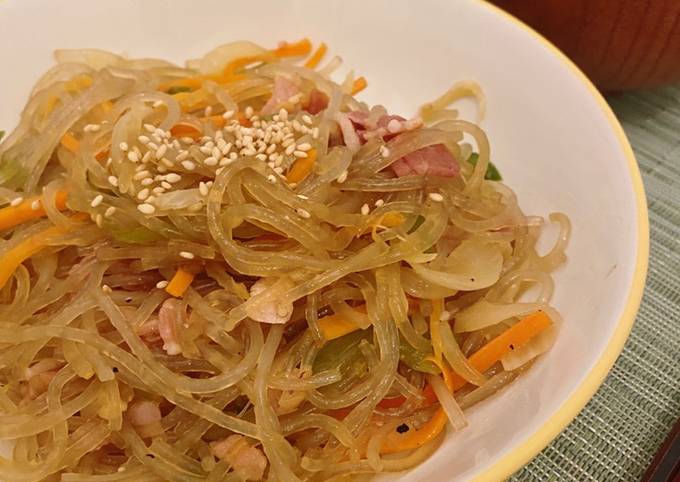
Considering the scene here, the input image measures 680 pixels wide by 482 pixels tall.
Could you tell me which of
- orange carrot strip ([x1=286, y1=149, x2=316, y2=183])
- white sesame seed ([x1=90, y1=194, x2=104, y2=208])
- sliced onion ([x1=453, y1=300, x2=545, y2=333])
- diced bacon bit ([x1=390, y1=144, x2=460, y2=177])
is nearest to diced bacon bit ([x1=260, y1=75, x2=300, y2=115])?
orange carrot strip ([x1=286, y1=149, x2=316, y2=183])

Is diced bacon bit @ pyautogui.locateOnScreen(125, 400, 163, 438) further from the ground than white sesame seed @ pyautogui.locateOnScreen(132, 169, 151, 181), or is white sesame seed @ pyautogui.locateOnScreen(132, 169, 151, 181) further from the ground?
white sesame seed @ pyautogui.locateOnScreen(132, 169, 151, 181)

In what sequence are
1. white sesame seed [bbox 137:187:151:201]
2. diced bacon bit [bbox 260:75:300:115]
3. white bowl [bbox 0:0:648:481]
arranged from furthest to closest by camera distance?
diced bacon bit [bbox 260:75:300:115] < white sesame seed [bbox 137:187:151:201] < white bowl [bbox 0:0:648:481]

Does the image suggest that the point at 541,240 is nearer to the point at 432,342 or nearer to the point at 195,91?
the point at 432,342

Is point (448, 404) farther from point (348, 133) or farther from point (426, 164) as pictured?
point (348, 133)

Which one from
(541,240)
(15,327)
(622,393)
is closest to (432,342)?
(541,240)

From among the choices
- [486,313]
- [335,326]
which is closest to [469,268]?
[486,313]

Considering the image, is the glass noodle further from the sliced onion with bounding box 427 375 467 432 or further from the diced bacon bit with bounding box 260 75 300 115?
the diced bacon bit with bounding box 260 75 300 115
